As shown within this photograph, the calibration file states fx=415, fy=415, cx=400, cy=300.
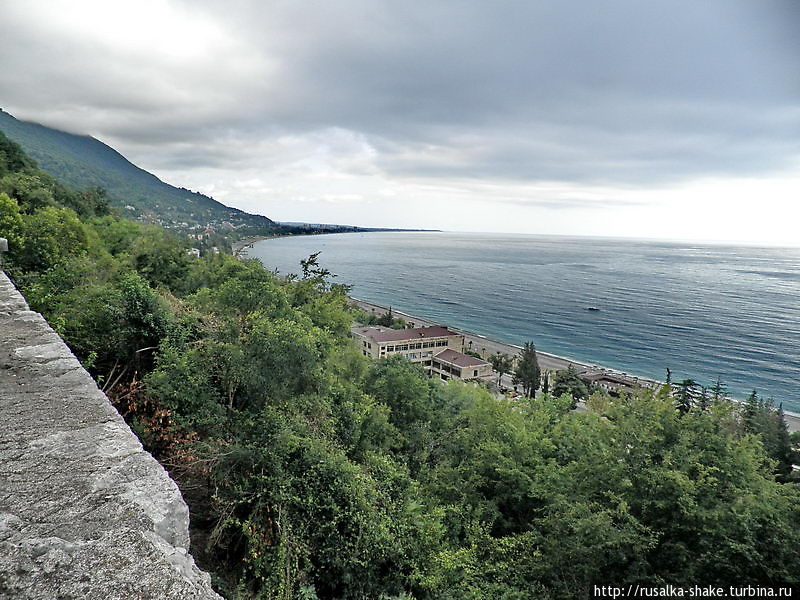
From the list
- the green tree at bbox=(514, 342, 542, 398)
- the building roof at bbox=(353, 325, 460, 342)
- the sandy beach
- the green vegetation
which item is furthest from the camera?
the building roof at bbox=(353, 325, 460, 342)

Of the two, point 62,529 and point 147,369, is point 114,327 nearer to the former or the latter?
point 147,369

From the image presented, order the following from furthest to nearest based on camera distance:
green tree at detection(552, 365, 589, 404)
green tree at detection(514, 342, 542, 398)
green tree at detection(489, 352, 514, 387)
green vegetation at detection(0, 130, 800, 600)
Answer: green tree at detection(489, 352, 514, 387), green tree at detection(514, 342, 542, 398), green tree at detection(552, 365, 589, 404), green vegetation at detection(0, 130, 800, 600)

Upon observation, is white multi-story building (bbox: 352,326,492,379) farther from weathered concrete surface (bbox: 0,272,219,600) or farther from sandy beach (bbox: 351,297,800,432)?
weathered concrete surface (bbox: 0,272,219,600)

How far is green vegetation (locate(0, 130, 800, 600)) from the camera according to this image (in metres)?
5.96

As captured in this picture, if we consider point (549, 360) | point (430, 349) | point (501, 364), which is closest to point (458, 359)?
point (430, 349)

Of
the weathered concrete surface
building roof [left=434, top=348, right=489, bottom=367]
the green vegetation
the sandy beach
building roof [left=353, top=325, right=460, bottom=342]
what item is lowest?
the sandy beach

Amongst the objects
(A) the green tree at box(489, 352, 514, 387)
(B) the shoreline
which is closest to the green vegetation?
(B) the shoreline

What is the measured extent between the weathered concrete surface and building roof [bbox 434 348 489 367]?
3993cm

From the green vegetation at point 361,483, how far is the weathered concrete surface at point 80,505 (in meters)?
3.24

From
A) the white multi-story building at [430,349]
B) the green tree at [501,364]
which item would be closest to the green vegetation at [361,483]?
the white multi-story building at [430,349]

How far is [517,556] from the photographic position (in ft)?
26.6

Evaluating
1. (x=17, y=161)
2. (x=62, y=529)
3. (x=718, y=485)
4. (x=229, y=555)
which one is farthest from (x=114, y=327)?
(x=17, y=161)

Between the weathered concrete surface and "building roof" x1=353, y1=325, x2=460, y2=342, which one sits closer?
the weathered concrete surface

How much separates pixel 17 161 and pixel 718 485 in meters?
43.9
